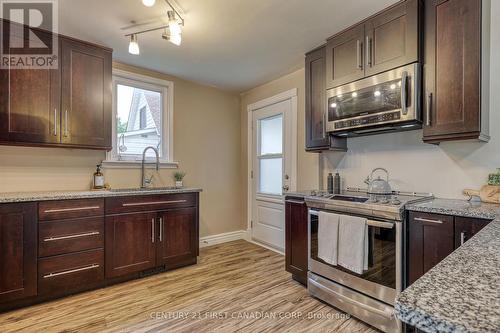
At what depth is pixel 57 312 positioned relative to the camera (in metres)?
2.15

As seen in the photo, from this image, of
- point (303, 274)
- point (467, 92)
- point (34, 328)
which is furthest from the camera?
point (303, 274)

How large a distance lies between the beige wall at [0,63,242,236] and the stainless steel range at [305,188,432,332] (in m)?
2.27

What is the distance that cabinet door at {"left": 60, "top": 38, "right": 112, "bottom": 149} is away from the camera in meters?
2.61

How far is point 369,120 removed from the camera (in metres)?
2.26

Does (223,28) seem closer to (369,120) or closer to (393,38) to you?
(393,38)

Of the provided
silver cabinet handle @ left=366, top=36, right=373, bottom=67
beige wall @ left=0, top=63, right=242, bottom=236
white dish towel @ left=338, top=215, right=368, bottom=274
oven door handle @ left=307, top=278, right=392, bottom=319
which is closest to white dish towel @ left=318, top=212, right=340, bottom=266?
white dish towel @ left=338, top=215, right=368, bottom=274

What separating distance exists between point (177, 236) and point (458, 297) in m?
2.92

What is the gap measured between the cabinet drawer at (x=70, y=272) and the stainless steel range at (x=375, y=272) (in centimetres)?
221

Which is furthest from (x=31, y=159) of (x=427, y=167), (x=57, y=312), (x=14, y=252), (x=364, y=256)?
(x=427, y=167)

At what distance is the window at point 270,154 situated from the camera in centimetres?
379

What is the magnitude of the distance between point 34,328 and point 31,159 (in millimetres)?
1646

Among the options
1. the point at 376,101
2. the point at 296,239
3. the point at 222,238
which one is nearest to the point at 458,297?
the point at 376,101

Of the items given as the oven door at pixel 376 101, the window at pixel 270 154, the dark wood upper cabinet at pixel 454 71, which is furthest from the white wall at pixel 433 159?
the window at pixel 270 154

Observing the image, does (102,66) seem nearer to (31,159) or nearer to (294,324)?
(31,159)
